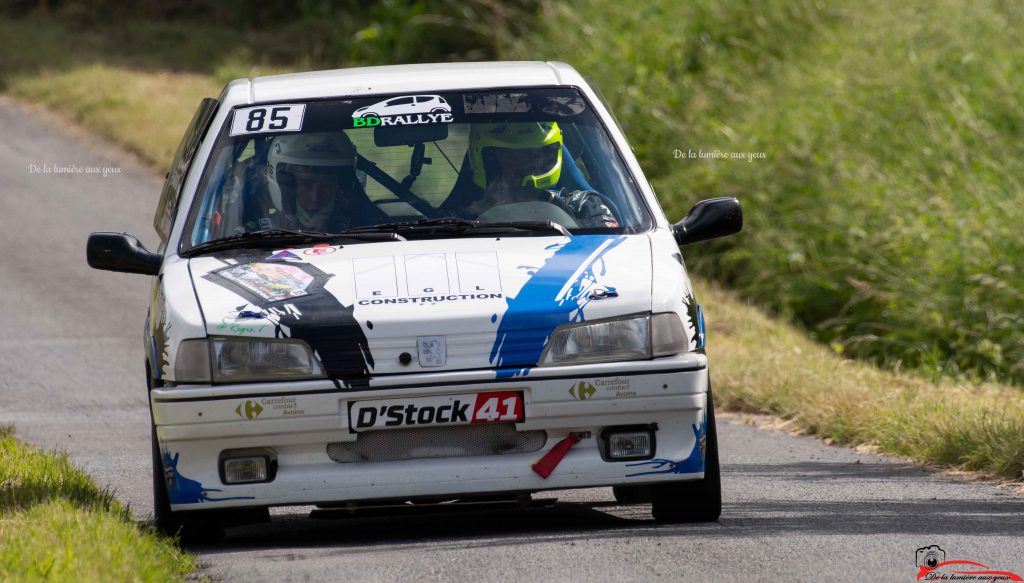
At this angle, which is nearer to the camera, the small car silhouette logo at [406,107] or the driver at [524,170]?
the driver at [524,170]

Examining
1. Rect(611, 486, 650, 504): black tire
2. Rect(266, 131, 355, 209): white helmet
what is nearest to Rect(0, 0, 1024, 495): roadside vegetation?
Rect(611, 486, 650, 504): black tire

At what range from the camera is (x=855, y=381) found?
9055 mm

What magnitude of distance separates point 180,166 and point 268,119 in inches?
23.6

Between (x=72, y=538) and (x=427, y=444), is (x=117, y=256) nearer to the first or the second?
(x=72, y=538)

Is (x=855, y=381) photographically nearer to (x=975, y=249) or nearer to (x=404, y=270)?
(x=975, y=249)

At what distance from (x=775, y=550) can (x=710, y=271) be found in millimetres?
8973

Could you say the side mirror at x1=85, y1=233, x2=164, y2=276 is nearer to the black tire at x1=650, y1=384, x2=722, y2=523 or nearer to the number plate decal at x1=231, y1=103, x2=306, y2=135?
the number plate decal at x1=231, y1=103, x2=306, y2=135

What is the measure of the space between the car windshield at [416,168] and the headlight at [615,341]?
694 mm

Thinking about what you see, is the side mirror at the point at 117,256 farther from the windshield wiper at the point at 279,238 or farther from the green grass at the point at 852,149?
the green grass at the point at 852,149

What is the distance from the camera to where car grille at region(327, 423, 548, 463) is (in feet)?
17.0

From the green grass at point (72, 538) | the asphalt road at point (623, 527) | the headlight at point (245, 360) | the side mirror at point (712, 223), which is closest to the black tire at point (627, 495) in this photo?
the asphalt road at point (623, 527)

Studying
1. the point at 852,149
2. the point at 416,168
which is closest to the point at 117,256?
the point at 416,168

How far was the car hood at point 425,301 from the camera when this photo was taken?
16.7 ft

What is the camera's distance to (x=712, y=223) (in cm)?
605
